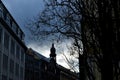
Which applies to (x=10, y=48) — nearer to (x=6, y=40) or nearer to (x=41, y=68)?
(x=6, y=40)

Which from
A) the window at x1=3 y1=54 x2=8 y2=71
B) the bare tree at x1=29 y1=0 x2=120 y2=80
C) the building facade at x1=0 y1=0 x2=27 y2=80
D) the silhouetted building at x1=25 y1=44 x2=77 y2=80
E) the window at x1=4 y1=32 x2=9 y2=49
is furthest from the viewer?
the silhouetted building at x1=25 y1=44 x2=77 y2=80

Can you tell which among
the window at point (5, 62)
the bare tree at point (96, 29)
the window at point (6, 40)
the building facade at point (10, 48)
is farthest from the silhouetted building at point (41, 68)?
the bare tree at point (96, 29)

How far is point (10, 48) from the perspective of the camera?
3711 inches

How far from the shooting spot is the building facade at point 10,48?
85000 millimetres

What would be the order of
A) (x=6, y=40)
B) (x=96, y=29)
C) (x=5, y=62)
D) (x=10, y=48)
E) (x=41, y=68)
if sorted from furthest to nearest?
(x=41, y=68)
(x=10, y=48)
(x=6, y=40)
(x=5, y=62)
(x=96, y=29)

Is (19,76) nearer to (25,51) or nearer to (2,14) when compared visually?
(25,51)

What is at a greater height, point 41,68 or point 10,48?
point 10,48

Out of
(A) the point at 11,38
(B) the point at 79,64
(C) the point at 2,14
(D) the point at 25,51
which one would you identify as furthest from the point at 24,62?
(B) the point at 79,64

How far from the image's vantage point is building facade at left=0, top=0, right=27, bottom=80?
279 ft

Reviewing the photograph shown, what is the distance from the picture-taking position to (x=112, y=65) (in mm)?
19781

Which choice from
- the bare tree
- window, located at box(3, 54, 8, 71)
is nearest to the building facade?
window, located at box(3, 54, 8, 71)

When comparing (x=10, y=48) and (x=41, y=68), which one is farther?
(x=41, y=68)

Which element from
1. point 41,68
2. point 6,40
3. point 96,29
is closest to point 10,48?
point 6,40

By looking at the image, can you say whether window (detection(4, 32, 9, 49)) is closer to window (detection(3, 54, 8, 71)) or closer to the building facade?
the building facade
